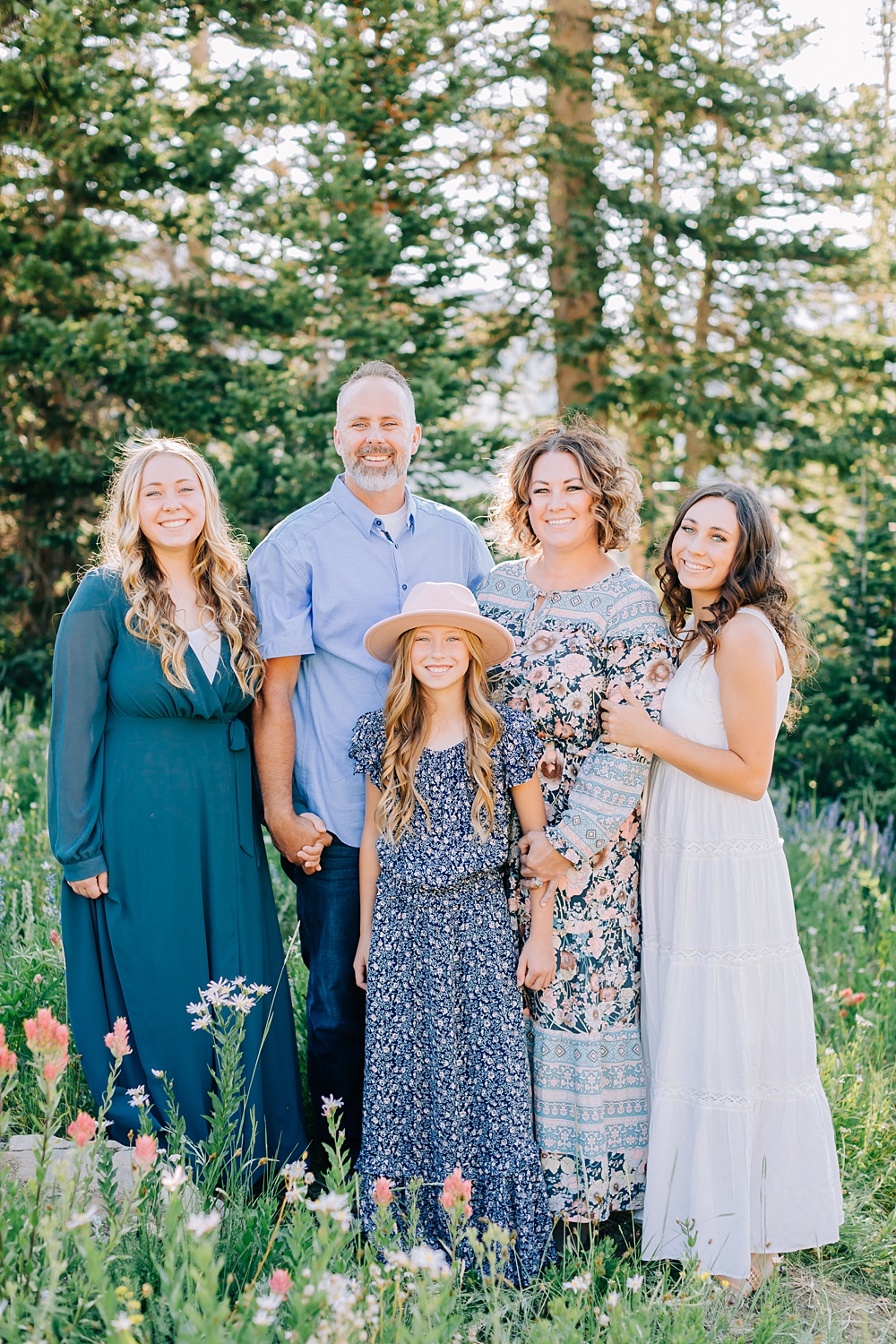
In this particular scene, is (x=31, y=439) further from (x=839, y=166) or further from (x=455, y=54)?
(x=839, y=166)

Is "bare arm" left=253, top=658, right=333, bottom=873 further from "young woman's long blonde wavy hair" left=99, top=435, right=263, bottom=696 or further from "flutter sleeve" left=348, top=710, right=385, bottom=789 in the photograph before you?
"flutter sleeve" left=348, top=710, right=385, bottom=789

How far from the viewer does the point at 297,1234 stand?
74.0 inches

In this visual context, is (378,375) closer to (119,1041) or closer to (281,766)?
(281,766)

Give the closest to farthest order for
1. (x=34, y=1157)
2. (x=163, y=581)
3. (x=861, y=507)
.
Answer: (x=34, y=1157) < (x=163, y=581) < (x=861, y=507)

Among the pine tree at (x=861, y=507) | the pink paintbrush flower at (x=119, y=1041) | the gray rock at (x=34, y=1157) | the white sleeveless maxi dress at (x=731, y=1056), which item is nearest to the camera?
the pink paintbrush flower at (x=119, y=1041)

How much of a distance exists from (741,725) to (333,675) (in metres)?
1.29

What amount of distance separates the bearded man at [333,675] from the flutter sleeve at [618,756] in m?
0.70

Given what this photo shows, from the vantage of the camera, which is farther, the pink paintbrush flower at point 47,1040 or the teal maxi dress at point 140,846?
the teal maxi dress at point 140,846

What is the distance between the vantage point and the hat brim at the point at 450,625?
307 cm

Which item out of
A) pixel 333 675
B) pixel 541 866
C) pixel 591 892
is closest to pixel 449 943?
pixel 541 866

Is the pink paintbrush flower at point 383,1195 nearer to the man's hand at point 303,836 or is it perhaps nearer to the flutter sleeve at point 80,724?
the man's hand at point 303,836

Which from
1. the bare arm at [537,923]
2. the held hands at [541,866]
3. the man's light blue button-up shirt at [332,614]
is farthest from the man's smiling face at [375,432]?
the held hands at [541,866]

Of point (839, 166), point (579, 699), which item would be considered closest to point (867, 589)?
point (839, 166)

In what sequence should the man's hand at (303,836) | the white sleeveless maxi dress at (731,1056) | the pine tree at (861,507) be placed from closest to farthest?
1. the white sleeveless maxi dress at (731,1056)
2. the man's hand at (303,836)
3. the pine tree at (861,507)
